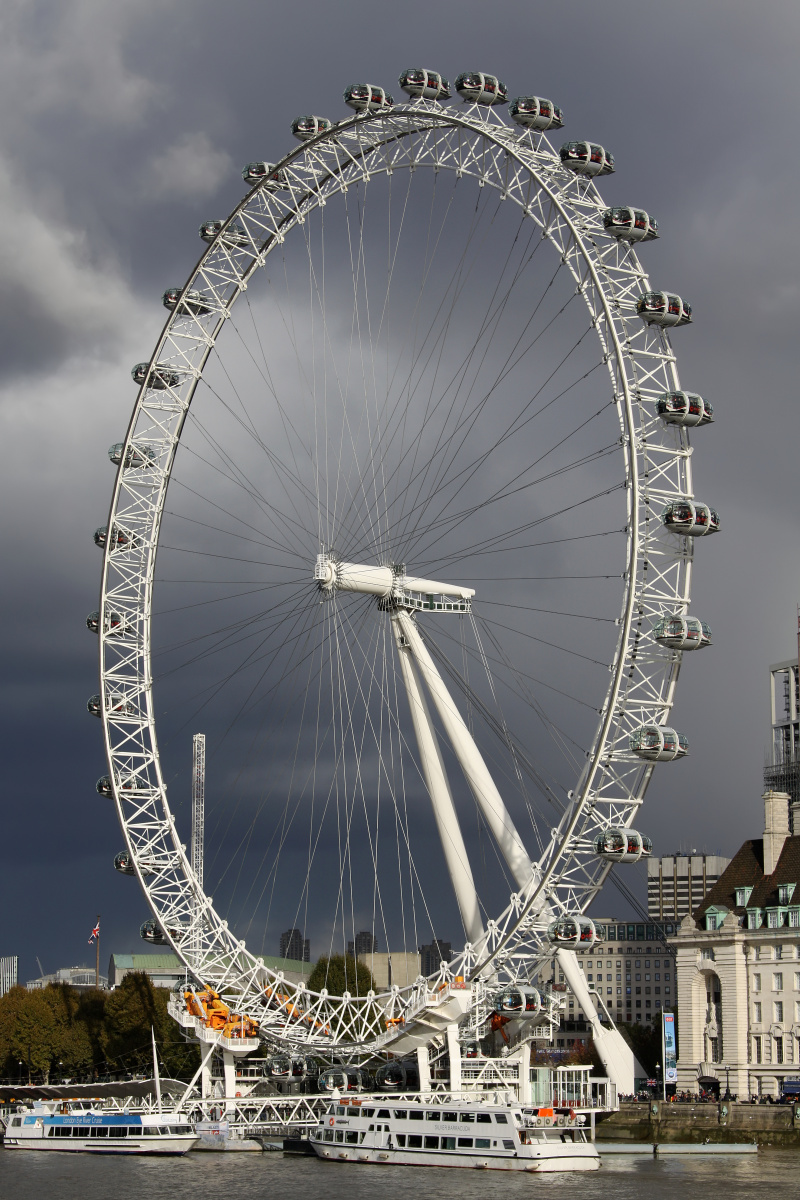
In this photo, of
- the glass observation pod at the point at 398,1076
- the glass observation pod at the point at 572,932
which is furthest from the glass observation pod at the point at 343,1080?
the glass observation pod at the point at 572,932

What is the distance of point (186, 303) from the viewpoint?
3282 inches

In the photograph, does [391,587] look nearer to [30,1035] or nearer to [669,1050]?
[669,1050]

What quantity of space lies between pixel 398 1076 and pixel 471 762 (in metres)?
18.9

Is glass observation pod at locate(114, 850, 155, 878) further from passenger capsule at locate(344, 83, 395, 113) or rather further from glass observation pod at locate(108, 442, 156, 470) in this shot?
passenger capsule at locate(344, 83, 395, 113)

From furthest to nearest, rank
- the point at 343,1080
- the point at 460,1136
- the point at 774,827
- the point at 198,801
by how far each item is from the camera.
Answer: the point at 198,801
the point at 774,827
the point at 343,1080
the point at 460,1136

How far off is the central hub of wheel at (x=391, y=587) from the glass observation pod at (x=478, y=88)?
21.6m

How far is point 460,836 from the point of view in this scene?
248 ft

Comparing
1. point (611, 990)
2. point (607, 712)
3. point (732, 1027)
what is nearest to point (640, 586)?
point (607, 712)

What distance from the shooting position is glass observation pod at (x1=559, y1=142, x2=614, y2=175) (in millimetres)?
70500

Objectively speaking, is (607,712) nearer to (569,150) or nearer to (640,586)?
(640,586)

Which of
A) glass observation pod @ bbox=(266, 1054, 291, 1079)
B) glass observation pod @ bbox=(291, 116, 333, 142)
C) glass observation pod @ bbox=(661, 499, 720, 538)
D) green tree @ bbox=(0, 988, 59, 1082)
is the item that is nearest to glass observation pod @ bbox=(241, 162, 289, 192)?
glass observation pod @ bbox=(291, 116, 333, 142)

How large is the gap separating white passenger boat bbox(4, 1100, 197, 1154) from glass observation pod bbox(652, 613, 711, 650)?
37.1 m

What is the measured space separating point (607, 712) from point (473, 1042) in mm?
20006

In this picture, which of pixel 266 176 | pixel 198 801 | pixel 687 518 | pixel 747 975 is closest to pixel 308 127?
pixel 266 176
